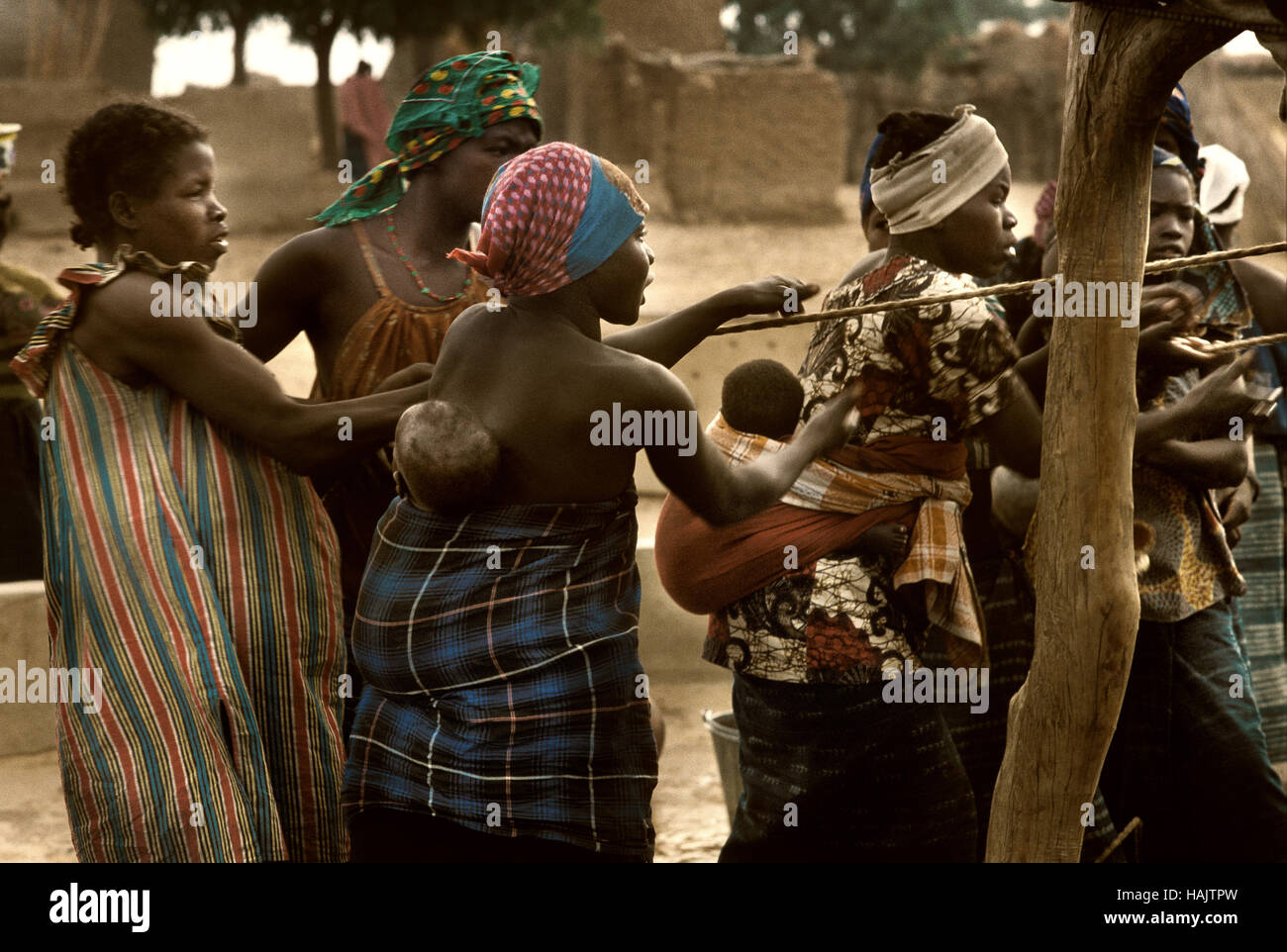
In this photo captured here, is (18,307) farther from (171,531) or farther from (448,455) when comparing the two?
(448,455)

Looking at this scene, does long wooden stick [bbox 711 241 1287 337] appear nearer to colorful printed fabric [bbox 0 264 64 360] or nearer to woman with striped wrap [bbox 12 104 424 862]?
woman with striped wrap [bbox 12 104 424 862]

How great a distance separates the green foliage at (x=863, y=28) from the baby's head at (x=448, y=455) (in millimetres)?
19841

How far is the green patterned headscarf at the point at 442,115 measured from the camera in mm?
3213

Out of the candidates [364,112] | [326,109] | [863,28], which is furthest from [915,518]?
[863,28]

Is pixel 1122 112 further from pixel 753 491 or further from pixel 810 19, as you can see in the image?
pixel 810 19

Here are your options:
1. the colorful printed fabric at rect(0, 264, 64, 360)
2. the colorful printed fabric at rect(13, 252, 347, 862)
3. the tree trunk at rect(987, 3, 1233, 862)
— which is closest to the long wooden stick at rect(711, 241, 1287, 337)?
the tree trunk at rect(987, 3, 1233, 862)

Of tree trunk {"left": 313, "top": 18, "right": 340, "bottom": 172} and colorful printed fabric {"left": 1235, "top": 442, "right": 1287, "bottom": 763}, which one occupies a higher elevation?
tree trunk {"left": 313, "top": 18, "right": 340, "bottom": 172}

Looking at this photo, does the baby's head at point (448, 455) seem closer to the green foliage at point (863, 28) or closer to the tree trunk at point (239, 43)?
the tree trunk at point (239, 43)

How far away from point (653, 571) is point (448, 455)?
3.91 m

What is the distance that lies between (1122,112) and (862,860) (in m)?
1.54

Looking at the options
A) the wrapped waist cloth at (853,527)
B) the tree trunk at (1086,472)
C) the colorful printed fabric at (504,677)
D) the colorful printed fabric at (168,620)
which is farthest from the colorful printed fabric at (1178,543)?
the colorful printed fabric at (168,620)

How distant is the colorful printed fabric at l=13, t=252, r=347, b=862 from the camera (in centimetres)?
273

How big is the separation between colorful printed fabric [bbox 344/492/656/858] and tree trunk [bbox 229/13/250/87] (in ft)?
46.2

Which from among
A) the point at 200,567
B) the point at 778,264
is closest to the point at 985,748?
the point at 200,567
